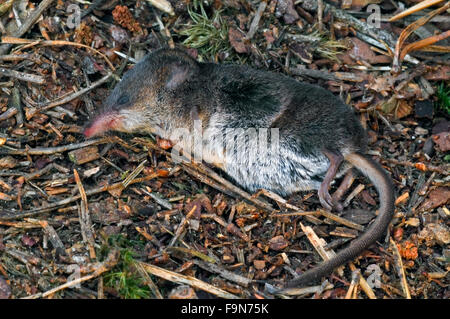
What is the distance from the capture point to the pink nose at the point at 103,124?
4.64 m

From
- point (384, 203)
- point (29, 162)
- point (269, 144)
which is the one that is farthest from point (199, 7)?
point (384, 203)

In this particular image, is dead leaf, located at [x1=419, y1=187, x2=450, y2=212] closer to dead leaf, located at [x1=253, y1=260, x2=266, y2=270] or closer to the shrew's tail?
the shrew's tail

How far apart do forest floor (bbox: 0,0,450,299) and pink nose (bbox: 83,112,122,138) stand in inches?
3.3

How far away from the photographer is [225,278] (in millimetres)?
3973

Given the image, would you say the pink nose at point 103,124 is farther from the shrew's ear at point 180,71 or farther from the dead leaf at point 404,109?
the dead leaf at point 404,109

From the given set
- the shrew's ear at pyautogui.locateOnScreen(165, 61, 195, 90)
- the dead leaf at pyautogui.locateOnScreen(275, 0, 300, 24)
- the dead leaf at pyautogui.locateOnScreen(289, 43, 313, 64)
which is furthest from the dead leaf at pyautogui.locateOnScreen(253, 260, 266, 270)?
the dead leaf at pyautogui.locateOnScreen(275, 0, 300, 24)

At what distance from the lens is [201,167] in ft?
15.2

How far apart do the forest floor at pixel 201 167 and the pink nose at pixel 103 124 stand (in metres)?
0.08

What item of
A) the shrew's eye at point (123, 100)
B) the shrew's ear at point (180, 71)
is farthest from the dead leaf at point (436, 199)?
the shrew's eye at point (123, 100)

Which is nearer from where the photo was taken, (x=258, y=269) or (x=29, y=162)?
(x=258, y=269)

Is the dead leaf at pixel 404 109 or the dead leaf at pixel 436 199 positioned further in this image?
the dead leaf at pixel 404 109

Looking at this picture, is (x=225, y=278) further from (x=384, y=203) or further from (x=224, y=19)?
(x=224, y=19)
